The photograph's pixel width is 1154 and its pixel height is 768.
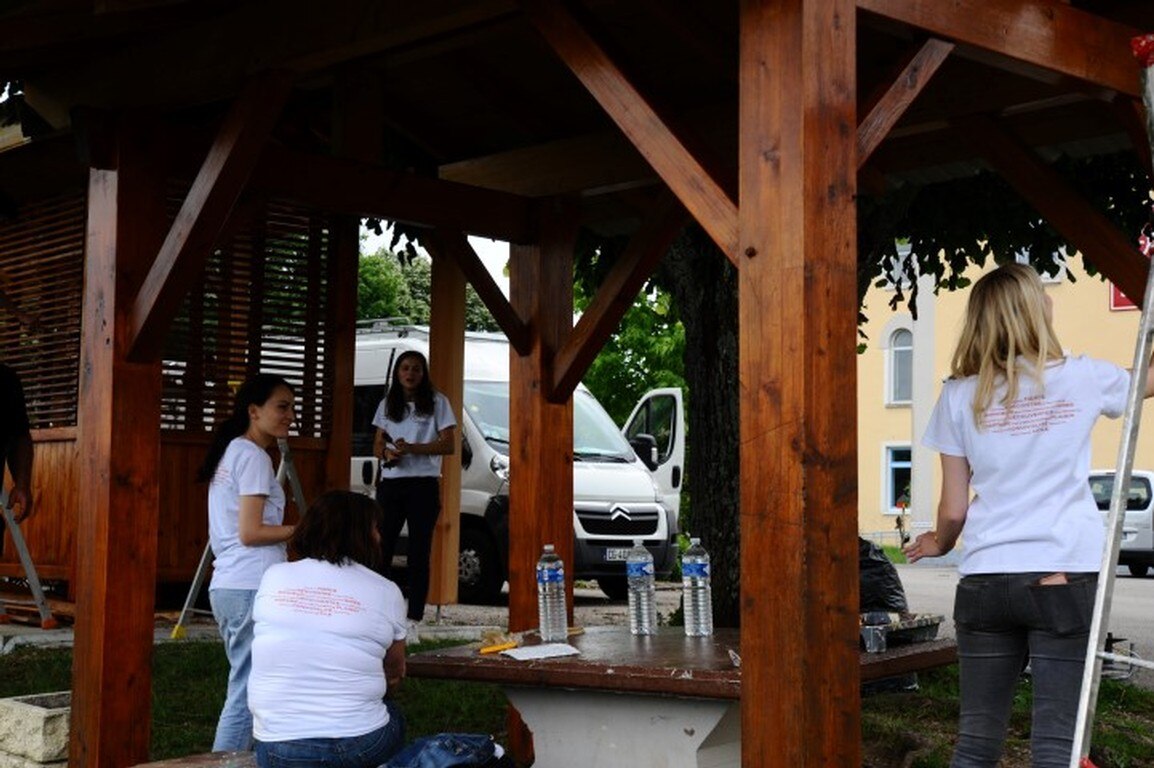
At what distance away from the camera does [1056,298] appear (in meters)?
35.3

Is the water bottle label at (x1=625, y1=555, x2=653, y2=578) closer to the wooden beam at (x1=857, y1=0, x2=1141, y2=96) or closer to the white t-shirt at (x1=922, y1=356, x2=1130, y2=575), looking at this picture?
the white t-shirt at (x1=922, y1=356, x2=1130, y2=575)

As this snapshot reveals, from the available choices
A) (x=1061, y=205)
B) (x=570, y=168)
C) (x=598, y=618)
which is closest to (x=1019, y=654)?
(x=1061, y=205)

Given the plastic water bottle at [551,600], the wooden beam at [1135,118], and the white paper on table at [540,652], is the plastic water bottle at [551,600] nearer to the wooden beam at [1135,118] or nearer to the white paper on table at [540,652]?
the white paper on table at [540,652]

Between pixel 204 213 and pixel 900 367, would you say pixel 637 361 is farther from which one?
pixel 204 213

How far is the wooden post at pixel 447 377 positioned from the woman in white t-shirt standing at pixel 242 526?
6167mm

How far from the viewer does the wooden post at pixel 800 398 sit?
14.2 feet


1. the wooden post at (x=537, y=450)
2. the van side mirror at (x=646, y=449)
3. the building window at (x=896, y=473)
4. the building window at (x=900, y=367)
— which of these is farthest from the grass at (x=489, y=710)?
the building window at (x=900, y=367)

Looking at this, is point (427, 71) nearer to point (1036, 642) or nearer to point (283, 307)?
point (283, 307)

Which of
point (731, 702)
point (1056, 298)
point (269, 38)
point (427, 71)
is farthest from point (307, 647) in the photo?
point (1056, 298)

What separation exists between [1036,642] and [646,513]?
11.0 m

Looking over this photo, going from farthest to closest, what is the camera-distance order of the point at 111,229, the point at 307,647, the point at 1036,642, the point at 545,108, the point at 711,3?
the point at 545,108
the point at 711,3
the point at 111,229
the point at 307,647
the point at 1036,642

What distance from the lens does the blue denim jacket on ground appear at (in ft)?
16.0

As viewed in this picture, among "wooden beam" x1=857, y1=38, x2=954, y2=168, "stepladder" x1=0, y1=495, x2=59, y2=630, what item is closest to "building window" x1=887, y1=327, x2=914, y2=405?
"stepladder" x1=0, y1=495, x2=59, y2=630

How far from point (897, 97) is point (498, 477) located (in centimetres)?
981
